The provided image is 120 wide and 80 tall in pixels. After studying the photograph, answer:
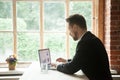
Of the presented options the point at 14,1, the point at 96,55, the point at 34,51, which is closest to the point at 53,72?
the point at 96,55

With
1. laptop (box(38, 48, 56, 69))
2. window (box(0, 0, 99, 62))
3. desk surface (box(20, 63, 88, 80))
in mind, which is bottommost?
desk surface (box(20, 63, 88, 80))

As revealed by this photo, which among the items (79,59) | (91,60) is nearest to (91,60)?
(91,60)

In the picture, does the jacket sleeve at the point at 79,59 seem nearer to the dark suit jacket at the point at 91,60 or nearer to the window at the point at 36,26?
the dark suit jacket at the point at 91,60

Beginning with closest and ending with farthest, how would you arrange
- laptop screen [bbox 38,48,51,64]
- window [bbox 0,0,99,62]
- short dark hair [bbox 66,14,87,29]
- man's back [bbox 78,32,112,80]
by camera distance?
1. man's back [bbox 78,32,112,80]
2. short dark hair [bbox 66,14,87,29]
3. laptop screen [bbox 38,48,51,64]
4. window [bbox 0,0,99,62]

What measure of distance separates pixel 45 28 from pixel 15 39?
55 cm

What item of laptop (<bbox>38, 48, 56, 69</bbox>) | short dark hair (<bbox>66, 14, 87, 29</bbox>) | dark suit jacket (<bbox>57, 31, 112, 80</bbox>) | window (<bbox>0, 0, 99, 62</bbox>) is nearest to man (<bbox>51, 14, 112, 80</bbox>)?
dark suit jacket (<bbox>57, 31, 112, 80</bbox>)

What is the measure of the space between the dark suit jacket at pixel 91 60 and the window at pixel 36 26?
1.81 m

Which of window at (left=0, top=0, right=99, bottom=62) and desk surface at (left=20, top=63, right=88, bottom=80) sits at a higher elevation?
window at (left=0, top=0, right=99, bottom=62)

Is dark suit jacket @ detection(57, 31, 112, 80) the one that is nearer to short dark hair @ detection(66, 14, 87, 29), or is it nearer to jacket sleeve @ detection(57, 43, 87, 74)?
jacket sleeve @ detection(57, 43, 87, 74)

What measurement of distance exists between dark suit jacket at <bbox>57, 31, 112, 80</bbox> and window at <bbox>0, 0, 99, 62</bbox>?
1.81 m

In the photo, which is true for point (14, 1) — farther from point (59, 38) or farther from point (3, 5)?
point (59, 38)

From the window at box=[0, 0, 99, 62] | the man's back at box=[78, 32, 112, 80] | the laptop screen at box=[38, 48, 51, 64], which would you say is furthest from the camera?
the window at box=[0, 0, 99, 62]

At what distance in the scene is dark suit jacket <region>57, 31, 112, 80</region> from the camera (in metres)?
2.38

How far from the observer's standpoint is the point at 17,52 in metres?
4.24
